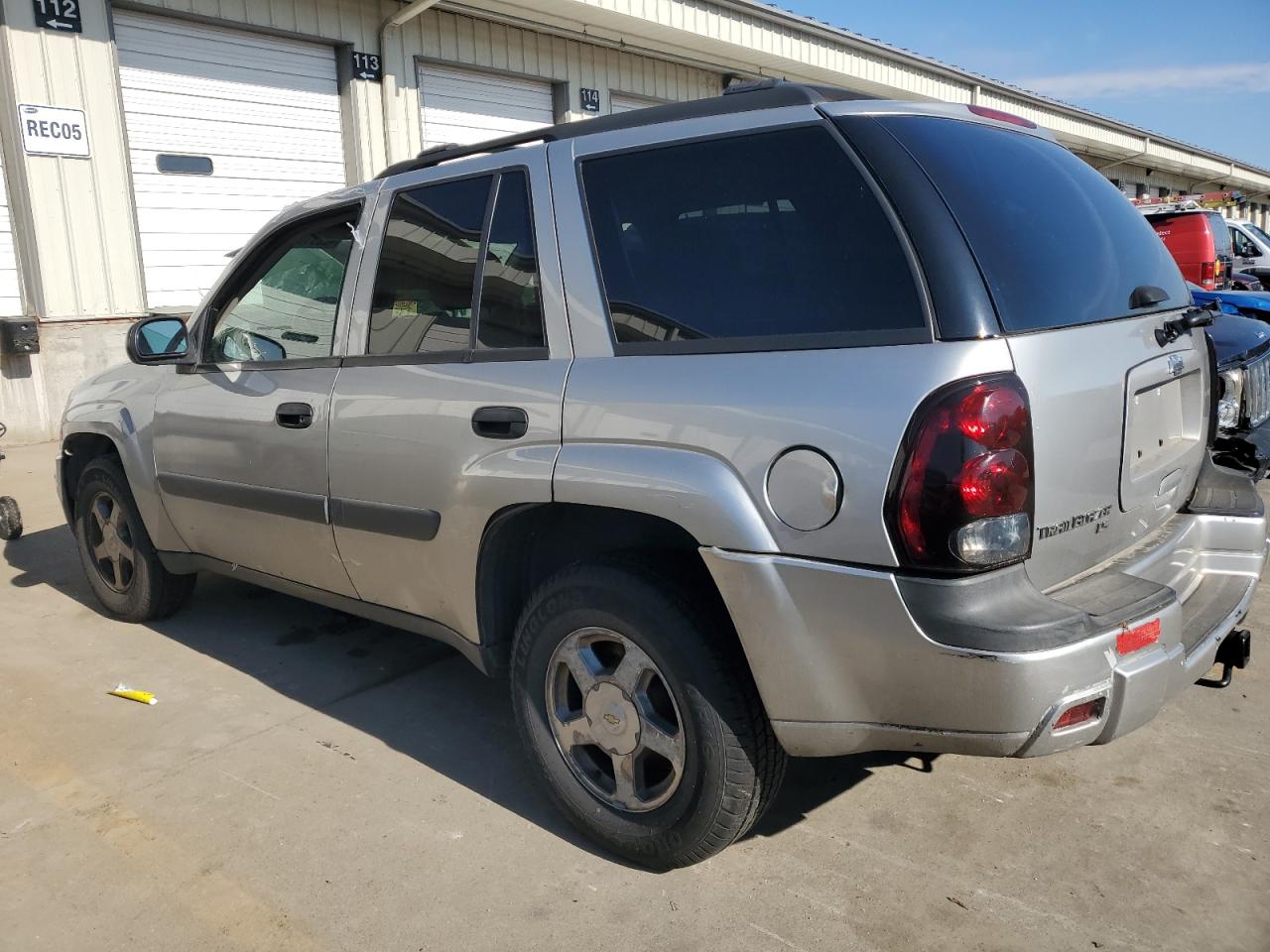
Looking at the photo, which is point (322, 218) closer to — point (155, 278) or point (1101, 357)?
point (1101, 357)

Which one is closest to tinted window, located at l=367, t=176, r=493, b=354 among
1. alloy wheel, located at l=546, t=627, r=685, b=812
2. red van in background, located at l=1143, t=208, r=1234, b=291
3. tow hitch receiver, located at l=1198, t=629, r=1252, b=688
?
alloy wheel, located at l=546, t=627, r=685, b=812

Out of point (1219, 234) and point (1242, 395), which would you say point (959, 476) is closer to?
point (1242, 395)

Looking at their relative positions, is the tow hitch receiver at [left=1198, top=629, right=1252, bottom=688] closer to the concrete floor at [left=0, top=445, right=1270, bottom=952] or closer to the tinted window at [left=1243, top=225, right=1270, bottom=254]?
the concrete floor at [left=0, top=445, right=1270, bottom=952]

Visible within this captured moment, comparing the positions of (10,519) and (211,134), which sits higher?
(211,134)

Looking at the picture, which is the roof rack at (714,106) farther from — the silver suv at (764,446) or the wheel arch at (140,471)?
the wheel arch at (140,471)

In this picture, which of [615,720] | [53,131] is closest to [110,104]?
[53,131]

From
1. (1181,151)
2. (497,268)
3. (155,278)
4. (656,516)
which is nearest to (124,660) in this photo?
(497,268)

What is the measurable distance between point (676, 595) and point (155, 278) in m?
9.27

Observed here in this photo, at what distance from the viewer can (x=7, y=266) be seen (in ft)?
30.0

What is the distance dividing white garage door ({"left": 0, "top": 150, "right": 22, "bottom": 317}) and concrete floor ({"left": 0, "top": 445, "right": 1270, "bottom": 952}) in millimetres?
6433

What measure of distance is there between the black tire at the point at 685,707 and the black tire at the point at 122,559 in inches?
102

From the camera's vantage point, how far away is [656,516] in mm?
2609

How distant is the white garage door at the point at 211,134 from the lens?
32.6 feet

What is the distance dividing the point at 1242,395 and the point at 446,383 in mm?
2978
